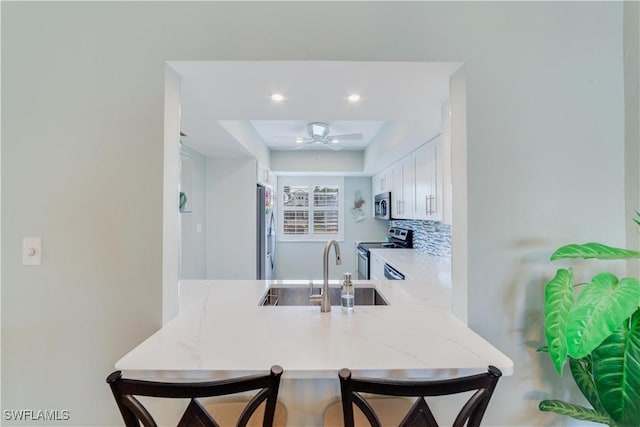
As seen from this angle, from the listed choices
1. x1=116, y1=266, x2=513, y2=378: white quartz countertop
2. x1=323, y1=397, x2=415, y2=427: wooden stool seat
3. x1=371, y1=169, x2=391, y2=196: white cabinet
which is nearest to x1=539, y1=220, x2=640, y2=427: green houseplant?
x1=116, y1=266, x2=513, y2=378: white quartz countertop

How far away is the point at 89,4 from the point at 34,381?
1738 mm

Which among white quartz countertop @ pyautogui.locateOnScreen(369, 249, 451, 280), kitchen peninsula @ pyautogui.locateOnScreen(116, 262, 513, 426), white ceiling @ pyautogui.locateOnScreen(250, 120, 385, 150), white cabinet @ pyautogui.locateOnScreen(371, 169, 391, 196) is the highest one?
white ceiling @ pyautogui.locateOnScreen(250, 120, 385, 150)

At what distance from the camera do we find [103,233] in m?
1.19

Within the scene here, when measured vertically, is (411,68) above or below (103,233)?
above

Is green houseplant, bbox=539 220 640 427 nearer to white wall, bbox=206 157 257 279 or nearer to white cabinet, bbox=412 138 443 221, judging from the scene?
white cabinet, bbox=412 138 443 221

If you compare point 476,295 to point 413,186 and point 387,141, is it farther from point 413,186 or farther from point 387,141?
point 387,141

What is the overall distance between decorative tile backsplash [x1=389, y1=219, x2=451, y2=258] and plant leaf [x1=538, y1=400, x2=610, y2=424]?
1766 mm

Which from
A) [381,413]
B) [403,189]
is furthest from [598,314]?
[403,189]

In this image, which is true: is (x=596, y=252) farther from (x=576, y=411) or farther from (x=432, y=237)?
(x=432, y=237)

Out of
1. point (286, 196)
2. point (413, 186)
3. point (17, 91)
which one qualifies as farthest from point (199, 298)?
point (286, 196)

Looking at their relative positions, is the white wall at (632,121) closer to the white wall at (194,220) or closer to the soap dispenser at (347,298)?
the soap dispenser at (347,298)

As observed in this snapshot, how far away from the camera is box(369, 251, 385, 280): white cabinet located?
10.5 feet

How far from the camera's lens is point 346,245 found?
5391 millimetres

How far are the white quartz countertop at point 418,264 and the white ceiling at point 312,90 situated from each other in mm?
1210
